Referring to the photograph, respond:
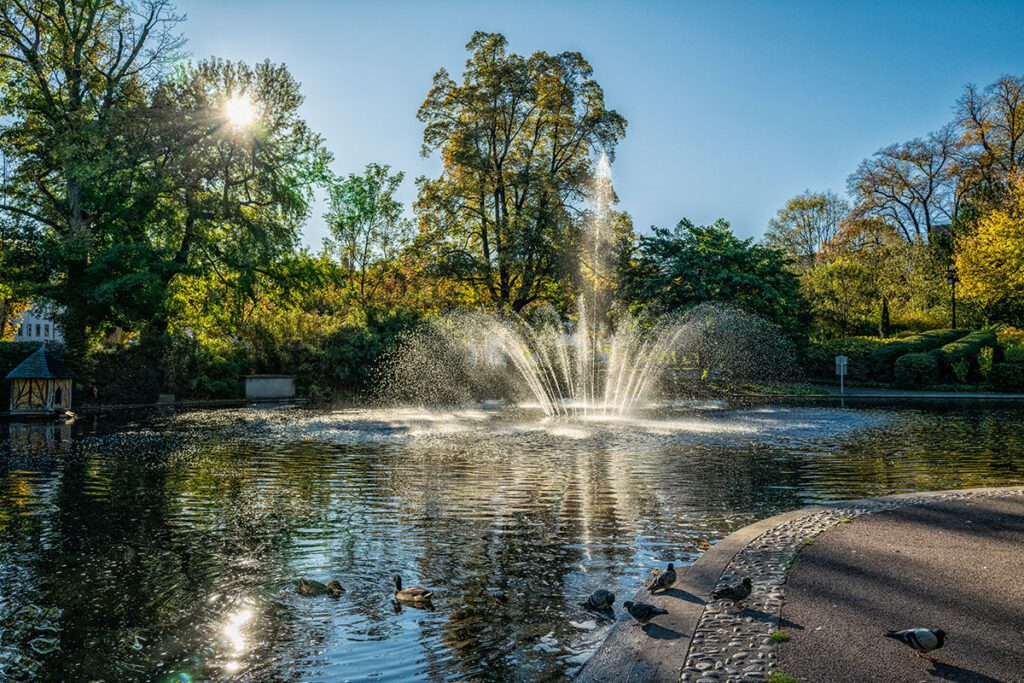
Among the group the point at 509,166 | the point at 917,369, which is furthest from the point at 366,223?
the point at 917,369

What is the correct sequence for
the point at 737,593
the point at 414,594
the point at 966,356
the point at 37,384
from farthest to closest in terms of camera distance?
the point at 966,356, the point at 37,384, the point at 414,594, the point at 737,593

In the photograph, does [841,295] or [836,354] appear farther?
[841,295]

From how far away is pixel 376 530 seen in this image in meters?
8.66

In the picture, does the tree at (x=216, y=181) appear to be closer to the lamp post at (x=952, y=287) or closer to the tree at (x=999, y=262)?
the tree at (x=999, y=262)

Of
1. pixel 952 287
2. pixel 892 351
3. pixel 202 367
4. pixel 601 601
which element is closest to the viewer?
pixel 601 601

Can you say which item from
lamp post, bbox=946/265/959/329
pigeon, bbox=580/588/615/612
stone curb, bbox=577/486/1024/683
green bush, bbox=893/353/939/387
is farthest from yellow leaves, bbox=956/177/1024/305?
pigeon, bbox=580/588/615/612

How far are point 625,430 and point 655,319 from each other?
62.6 ft

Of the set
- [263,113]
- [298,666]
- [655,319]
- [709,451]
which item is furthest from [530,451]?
[263,113]

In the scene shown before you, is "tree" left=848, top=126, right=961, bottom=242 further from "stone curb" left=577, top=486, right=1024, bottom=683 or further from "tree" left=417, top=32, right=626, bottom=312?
"stone curb" left=577, top=486, right=1024, bottom=683

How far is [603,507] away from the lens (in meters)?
9.73

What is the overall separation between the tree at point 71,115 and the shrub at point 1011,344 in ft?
143

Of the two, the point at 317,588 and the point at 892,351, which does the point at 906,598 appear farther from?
the point at 892,351

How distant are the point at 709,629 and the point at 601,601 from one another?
1117 mm

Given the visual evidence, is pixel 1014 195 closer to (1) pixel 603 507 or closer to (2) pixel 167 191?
(1) pixel 603 507
